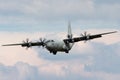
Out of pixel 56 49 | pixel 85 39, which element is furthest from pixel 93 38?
pixel 56 49

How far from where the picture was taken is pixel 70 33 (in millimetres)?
179625

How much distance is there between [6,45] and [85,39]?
28.2 m

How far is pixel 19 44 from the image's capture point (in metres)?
173

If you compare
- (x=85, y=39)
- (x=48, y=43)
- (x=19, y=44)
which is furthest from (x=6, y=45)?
(x=85, y=39)

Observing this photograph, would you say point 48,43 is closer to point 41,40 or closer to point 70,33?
point 41,40

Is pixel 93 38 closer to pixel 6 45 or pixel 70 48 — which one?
pixel 70 48

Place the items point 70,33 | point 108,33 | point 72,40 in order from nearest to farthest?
point 108,33 → point 72,40 → point 70,33

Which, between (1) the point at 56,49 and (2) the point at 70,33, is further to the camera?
(2) the point at 70,33

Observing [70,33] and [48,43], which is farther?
[70,33]

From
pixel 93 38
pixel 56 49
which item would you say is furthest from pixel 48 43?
pixel 93 38

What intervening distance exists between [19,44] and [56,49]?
61.8 ft

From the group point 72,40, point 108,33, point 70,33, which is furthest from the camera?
point 70,33

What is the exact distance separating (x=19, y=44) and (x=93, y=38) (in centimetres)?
2725

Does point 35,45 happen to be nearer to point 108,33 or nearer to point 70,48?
point 70,48
